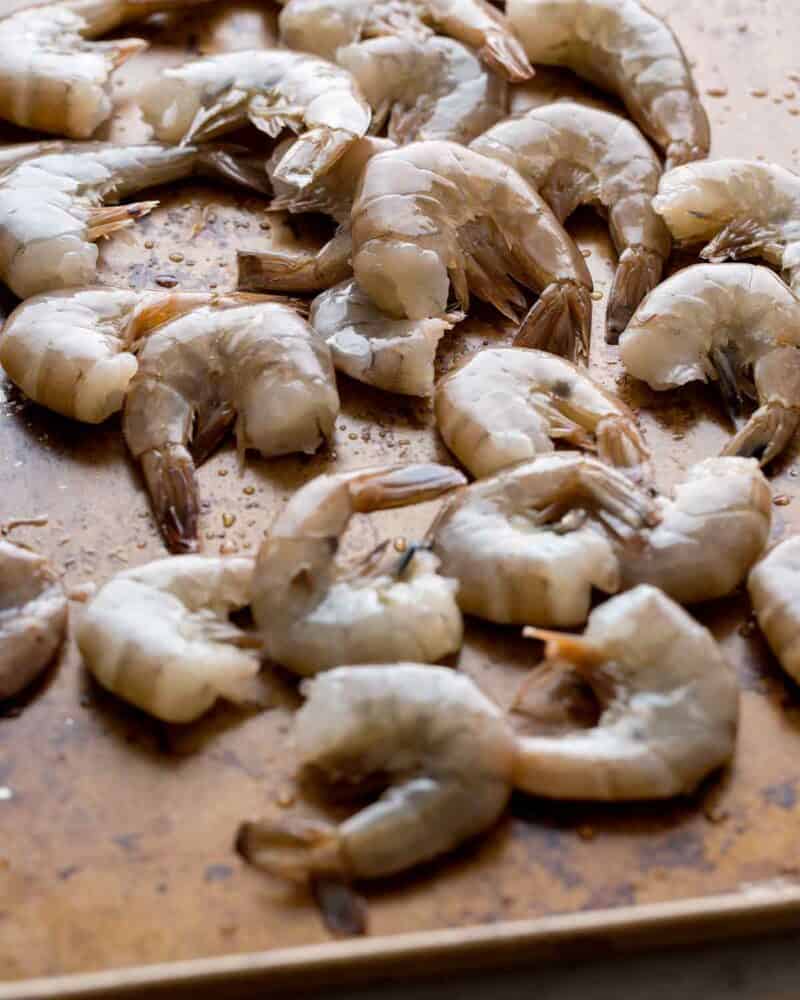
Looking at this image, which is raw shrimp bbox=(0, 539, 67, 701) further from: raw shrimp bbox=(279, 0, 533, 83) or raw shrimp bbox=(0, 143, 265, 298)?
raw shrimp bbox=(279, 0, 533, 83)

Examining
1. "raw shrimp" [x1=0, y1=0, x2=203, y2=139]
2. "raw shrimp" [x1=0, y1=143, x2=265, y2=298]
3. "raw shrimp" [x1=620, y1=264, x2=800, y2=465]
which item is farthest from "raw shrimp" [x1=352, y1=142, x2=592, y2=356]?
"raw shrimp" [x1=0, y1=0, x2=203, y2=139]

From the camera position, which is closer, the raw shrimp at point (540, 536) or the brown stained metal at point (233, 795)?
the brown stained metal at point (233, 795)

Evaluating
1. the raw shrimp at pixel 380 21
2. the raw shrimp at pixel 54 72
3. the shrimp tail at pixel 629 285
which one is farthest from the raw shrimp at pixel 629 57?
the raw shrimp at pixel 54 72

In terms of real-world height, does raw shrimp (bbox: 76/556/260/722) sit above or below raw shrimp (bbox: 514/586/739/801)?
below

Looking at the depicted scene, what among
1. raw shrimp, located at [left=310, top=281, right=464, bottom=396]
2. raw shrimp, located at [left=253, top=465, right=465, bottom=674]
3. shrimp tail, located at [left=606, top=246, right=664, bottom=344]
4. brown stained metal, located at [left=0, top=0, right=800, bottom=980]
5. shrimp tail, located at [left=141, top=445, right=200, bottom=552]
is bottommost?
brown stained metal, located at [left=0, top=0, right=800, bottom=980]

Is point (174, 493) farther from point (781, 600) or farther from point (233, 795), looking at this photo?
point (781, 600)

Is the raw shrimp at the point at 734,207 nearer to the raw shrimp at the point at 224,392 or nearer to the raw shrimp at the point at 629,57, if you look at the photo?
A: the raw shrimp at the point at 629,57
